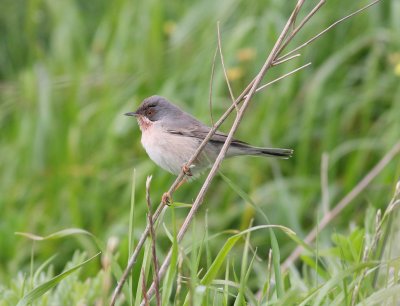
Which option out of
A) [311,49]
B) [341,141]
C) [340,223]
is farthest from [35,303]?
[311,49]

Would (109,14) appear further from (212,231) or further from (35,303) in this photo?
(35,303)

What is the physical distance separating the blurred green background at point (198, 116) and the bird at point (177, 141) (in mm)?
1360

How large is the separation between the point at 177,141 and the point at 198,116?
1.81 meters

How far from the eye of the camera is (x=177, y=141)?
4336 millimetres

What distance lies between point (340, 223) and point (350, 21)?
2041mm

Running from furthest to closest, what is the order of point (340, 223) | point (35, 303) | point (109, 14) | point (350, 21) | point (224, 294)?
point (109, 14)
point (350, 21)
point (340, 223)
point (35, 303)
point (224, 294)

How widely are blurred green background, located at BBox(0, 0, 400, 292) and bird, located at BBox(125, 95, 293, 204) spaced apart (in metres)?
1.36

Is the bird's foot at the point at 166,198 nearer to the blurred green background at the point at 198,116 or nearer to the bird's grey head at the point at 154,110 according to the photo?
the bird's grey head at the point at 154,110

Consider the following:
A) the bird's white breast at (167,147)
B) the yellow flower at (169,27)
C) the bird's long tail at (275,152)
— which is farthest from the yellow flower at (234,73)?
the bird's long tail at (275,152)

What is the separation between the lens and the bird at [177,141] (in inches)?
160

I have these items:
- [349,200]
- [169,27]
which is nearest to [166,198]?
[349,200]

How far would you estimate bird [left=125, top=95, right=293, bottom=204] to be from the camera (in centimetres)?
407

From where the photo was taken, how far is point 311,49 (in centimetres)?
667

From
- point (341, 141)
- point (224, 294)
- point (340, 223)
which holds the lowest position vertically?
point (340, 223)
